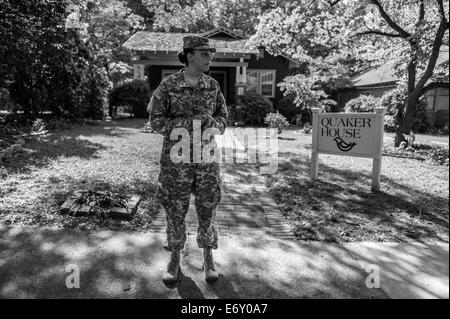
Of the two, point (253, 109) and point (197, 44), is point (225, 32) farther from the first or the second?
point (197, 44)

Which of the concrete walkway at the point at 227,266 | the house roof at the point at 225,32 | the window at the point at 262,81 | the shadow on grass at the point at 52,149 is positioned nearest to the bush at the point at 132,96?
the house roof at the point at 225,32

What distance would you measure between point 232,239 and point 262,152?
600cm

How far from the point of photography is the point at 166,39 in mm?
20578

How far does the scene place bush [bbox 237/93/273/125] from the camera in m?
17.9

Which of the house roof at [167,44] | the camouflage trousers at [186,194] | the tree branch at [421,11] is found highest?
the house roof at [167,44]

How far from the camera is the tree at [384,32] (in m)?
9.90

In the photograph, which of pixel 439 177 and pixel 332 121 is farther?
pixel 439 177

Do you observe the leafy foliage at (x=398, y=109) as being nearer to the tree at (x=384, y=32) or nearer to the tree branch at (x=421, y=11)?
the tree at (x=384, y=32)

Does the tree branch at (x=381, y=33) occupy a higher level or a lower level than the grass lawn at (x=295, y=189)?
higher

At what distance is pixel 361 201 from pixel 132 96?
14.9m

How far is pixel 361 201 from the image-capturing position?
560 centimetres

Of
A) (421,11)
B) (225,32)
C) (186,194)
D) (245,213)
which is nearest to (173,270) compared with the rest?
(186,194)
